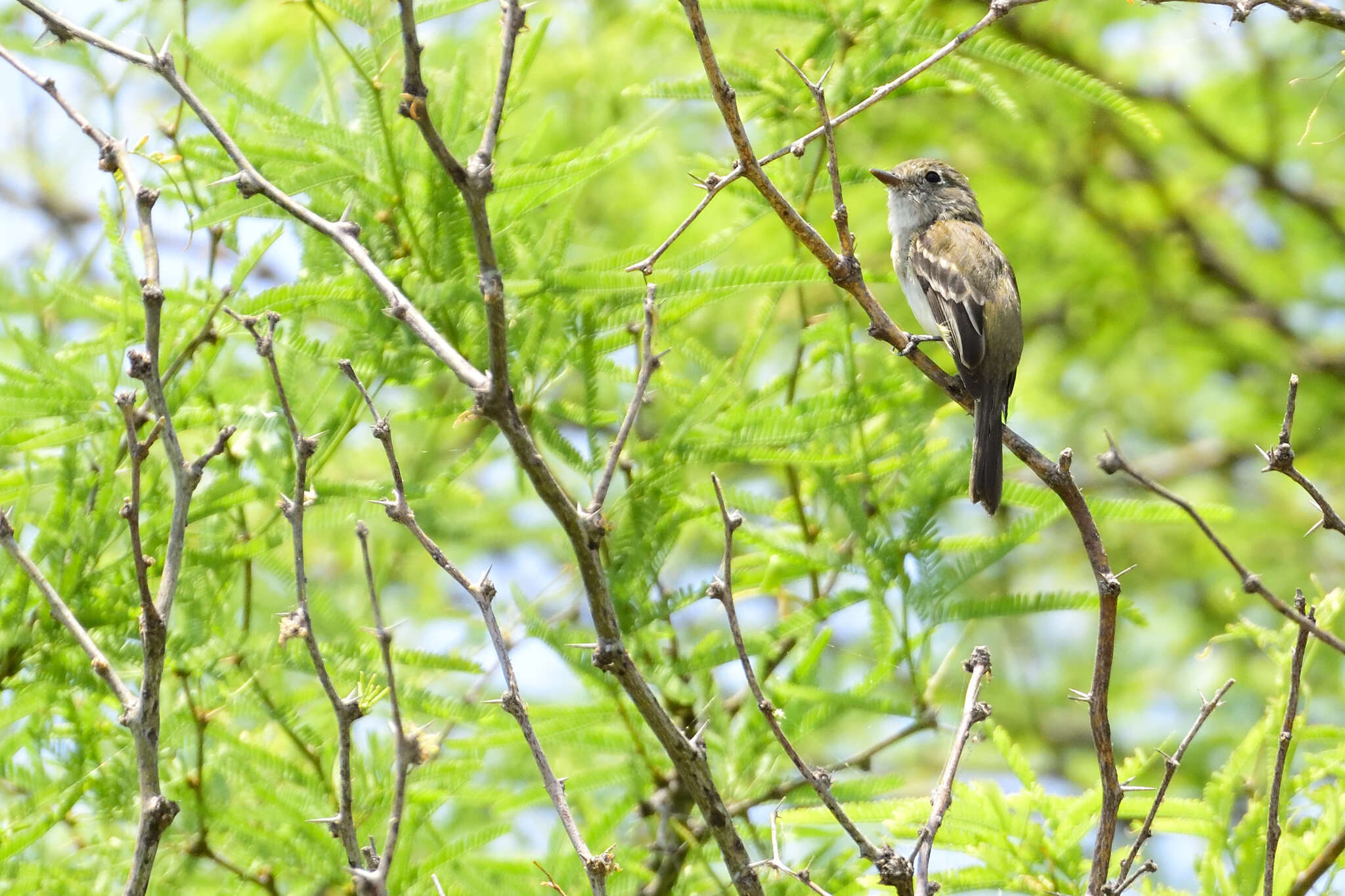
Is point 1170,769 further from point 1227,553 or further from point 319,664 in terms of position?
point 319,664

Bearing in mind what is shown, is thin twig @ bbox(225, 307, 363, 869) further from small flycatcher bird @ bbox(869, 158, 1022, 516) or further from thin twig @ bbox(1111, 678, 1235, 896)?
small flycatcher bird @ bbox(869, 158, 1022, 516)

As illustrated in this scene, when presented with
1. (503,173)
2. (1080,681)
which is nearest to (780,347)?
(1080,681)

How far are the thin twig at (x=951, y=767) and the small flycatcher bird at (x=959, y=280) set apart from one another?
5.18ft

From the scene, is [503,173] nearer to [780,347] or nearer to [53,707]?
[53,707]

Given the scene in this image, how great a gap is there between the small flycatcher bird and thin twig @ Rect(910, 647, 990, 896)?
5.18 feet

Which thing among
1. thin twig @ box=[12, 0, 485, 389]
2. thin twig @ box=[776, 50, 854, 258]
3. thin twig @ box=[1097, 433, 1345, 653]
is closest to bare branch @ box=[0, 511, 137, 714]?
thin twig @ box=[12, 0, 485, 389]

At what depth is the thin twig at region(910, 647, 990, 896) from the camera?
95.9 inches

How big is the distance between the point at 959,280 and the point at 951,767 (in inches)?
133

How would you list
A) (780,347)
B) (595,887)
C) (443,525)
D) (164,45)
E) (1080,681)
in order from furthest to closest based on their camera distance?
(1080,681) < (780,347) < (443,525) < (164,45) < (595,887)

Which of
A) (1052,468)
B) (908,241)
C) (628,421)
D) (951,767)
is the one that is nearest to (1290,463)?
(1052,468)

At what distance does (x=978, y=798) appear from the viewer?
11.5 feet

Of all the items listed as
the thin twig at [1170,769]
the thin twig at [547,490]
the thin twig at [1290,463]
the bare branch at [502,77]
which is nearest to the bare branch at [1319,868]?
the thin twig at [1170,769]

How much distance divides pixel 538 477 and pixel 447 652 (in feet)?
6.16

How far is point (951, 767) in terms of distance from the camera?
2547mm
